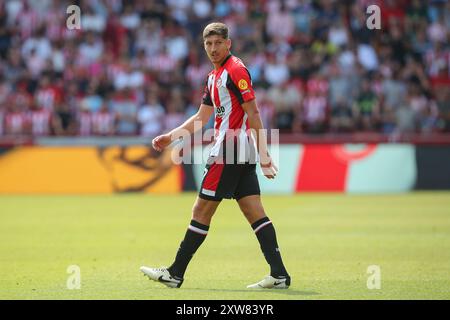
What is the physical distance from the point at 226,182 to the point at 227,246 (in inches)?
156

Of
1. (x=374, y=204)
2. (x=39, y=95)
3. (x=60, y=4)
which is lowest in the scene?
(x=374, y=204)

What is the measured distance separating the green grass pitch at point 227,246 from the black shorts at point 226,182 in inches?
36.4

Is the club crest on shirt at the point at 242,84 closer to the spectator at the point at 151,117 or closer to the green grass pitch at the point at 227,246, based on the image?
the green grass pitch at the point at 227,246

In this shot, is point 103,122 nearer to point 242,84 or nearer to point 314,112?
point 314,112

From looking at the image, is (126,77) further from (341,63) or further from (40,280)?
(40,280)

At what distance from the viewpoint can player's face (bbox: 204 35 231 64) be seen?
8.90m

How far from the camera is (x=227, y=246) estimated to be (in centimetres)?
1281

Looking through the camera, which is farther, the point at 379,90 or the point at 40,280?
the point at 379,90

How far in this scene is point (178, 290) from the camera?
8898 mm

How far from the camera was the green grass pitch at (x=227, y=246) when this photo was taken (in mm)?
8969

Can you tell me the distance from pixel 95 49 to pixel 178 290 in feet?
60.8

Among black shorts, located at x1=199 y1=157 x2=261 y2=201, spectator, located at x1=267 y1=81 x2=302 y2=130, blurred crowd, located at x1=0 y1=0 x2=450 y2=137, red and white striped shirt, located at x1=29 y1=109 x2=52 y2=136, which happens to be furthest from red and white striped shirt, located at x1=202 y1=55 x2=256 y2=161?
red and white striped shirt, located at x1=29 y1=109 x2=52 y2=136

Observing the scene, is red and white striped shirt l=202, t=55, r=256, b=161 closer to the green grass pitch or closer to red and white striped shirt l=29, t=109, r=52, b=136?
the green grass pitch
